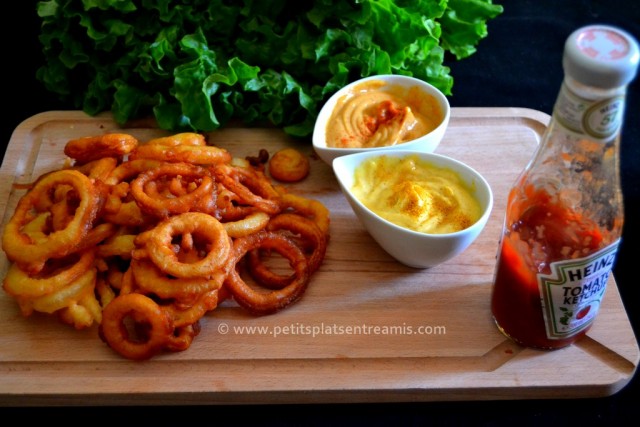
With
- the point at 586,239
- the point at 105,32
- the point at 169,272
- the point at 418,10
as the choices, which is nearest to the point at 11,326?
the point at 169,272

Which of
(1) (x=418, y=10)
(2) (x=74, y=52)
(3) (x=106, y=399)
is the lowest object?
(3) (x=106, y=399)

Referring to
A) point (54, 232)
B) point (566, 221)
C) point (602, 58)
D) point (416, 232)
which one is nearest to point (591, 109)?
point (602, 58)

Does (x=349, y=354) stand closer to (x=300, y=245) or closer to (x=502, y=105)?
(x=300, y=245)

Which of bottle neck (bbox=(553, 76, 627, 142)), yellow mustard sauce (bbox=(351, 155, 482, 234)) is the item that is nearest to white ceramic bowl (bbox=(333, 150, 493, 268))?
yellow mustard sauce (bbox=(351, 155, 482, 234))

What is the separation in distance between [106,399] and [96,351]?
0.14m

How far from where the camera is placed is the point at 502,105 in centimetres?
282

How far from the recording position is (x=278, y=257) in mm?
2057

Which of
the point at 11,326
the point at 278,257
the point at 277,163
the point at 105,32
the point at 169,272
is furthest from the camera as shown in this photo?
the point at 105,32

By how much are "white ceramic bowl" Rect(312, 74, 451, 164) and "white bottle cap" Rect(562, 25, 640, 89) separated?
84 centimetres

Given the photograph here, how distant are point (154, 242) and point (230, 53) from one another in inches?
37.4

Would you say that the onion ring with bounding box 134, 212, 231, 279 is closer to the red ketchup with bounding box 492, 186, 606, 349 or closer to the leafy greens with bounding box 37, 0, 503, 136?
the leafy greens with bounding box 37, 0, 503, 136

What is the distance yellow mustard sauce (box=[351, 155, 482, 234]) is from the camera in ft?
6.10

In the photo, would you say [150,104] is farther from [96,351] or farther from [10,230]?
[96,351]

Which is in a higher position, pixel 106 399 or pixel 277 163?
pixel 277 163
